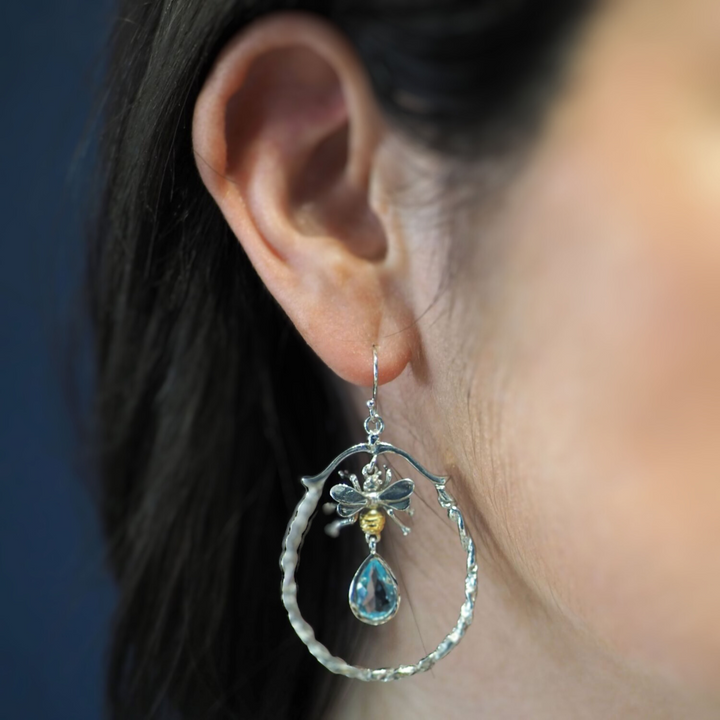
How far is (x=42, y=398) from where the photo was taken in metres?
1.48

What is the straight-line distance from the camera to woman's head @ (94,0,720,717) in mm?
564

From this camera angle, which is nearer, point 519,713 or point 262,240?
point 262,240

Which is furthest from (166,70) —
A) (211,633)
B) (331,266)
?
(211,633)

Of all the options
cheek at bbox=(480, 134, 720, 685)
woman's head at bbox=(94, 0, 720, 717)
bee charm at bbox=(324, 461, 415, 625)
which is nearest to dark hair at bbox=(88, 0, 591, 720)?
woman's head at bbox=(94, 0, 720, 717)

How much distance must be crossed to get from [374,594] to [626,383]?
30 cm

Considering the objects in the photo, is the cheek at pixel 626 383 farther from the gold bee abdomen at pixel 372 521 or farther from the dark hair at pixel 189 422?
the dark hair at pixel 189 422

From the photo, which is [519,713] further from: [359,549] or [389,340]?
[389,340]

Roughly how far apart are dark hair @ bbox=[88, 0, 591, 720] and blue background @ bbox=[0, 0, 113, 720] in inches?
9.9

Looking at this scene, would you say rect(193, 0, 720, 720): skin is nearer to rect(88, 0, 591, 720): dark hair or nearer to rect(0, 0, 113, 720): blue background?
Result: rect(88, 0, 591, 720): dark hair

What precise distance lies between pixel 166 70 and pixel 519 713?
0.68m

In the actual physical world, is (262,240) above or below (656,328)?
above

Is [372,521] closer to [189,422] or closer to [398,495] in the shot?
[398,495]

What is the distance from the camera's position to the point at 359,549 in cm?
95

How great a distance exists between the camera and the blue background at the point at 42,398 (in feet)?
4.51
